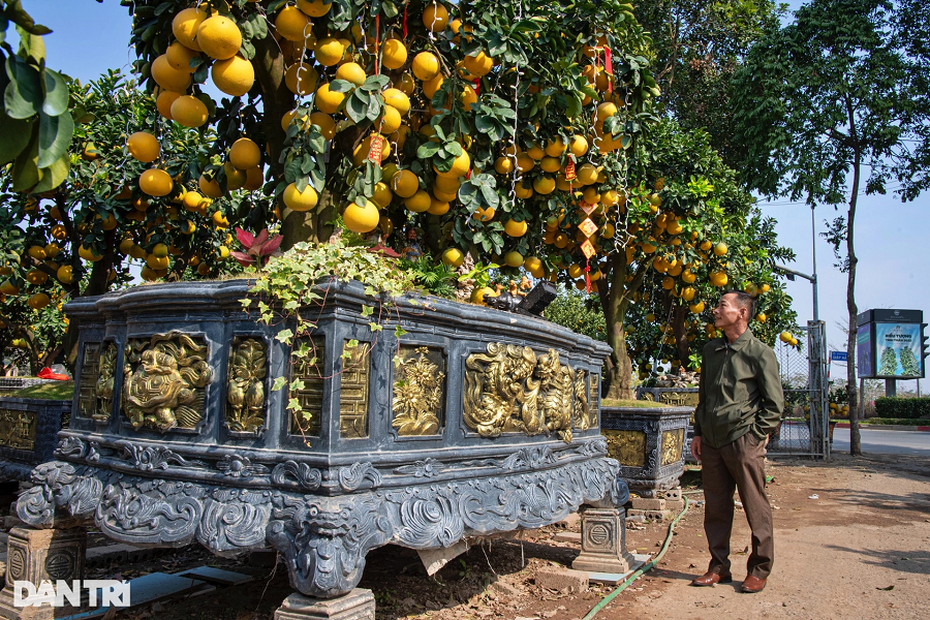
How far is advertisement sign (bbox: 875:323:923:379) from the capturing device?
30516 millimetres

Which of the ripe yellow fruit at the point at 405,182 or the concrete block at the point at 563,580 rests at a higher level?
the ripe yellow fruit at the point at 405,182

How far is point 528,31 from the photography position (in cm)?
404

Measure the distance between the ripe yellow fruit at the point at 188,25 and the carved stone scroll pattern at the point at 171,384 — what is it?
1.26m

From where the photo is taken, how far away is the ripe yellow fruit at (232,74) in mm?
2943

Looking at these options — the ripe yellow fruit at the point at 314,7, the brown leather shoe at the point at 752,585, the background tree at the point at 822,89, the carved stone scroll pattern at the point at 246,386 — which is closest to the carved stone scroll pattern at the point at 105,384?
the carved stone scroll pattern at the point at 246,386

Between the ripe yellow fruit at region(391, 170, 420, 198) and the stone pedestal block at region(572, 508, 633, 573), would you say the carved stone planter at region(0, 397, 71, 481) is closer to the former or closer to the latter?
the ripe yellow fruit at region(391, 170, 420, 198)

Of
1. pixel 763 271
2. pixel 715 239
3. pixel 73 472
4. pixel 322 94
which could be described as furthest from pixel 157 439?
pixel 763 271

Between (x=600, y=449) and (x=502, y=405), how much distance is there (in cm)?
157

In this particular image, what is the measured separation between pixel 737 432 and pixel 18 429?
575 cm

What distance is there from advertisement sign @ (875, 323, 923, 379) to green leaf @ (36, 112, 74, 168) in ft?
116

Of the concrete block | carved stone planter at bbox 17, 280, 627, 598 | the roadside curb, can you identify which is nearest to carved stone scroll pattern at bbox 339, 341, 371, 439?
carved stone planter at bbox 17, 280, 627, 598

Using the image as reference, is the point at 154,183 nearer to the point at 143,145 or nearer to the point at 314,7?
the point at 143,145

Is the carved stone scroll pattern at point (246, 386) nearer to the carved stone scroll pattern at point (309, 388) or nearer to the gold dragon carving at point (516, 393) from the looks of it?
the carved stone scroll pattern at point (309, 388)

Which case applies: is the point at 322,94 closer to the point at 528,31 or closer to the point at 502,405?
the point at 528,31
